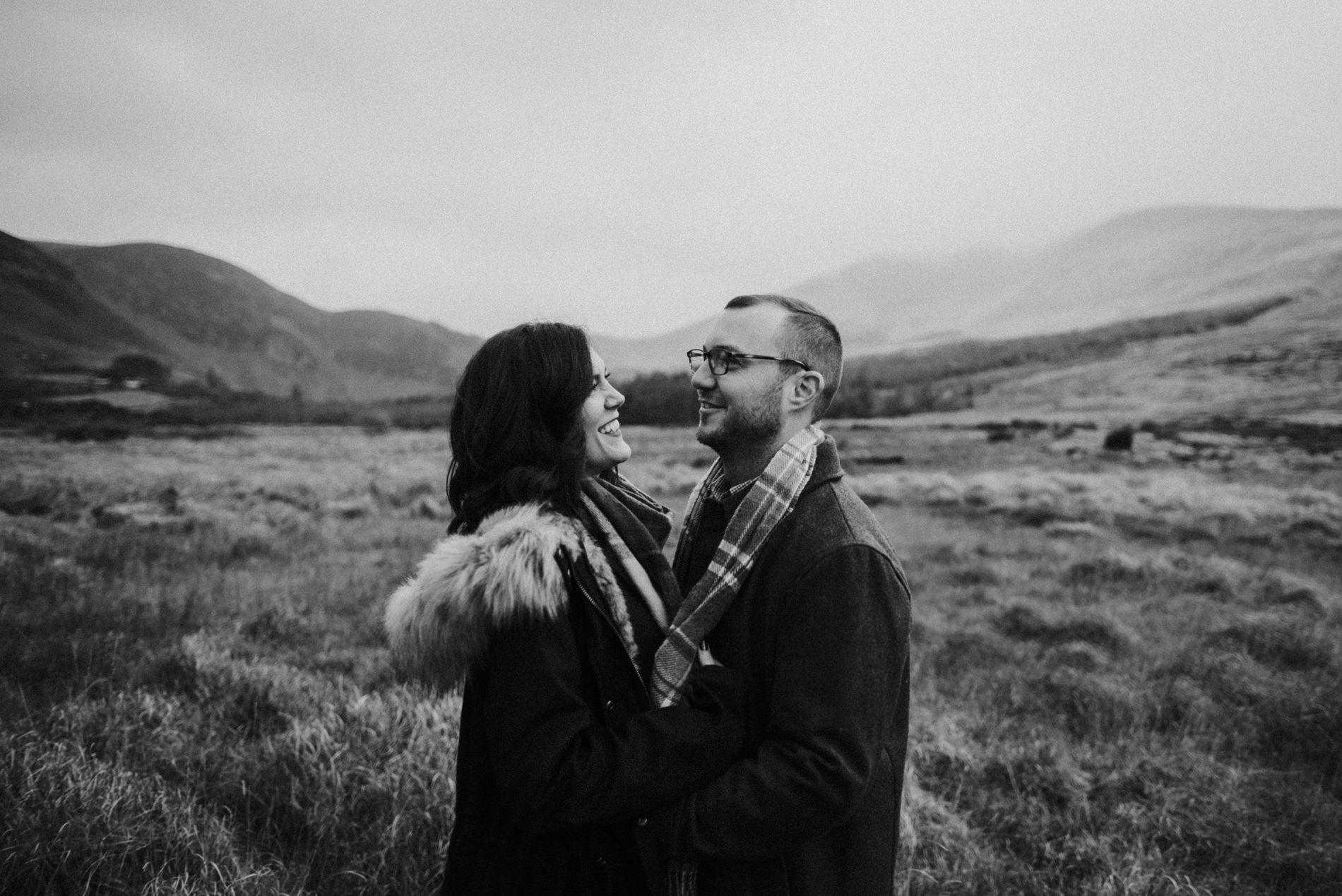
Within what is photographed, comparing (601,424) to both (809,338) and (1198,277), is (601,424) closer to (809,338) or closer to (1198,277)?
(809,338)

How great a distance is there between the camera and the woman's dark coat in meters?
1.52

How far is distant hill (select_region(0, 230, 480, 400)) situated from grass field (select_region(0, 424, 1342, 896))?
170 cm

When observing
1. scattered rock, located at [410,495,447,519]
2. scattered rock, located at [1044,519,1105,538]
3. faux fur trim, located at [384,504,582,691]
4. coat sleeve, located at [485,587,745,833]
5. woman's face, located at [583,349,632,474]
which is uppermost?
woman's face, located at [583,349,632,474]

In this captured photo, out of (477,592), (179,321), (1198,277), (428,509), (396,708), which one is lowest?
(428,509)

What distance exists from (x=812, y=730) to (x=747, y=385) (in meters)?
1.01

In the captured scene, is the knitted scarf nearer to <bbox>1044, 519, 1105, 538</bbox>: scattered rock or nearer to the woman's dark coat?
the woman's dark coat

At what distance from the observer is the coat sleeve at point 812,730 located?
1.53m

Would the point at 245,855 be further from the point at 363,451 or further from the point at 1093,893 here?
the point at 363,451

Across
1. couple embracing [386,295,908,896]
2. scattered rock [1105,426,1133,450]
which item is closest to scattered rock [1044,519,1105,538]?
couple embracing [386,295,908,896]

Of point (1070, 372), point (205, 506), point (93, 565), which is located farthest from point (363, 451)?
point (1070, 372)

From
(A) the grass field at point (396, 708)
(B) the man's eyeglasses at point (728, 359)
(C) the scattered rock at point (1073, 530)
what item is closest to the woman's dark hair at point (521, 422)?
(B) the man's eyeglasses at point (728, 359)

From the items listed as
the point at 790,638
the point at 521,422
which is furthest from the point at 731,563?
the point at 521,422

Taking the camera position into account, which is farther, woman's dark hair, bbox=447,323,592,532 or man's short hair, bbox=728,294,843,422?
man's short hair, bbox=728,294,843,422

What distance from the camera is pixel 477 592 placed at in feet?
5.36
